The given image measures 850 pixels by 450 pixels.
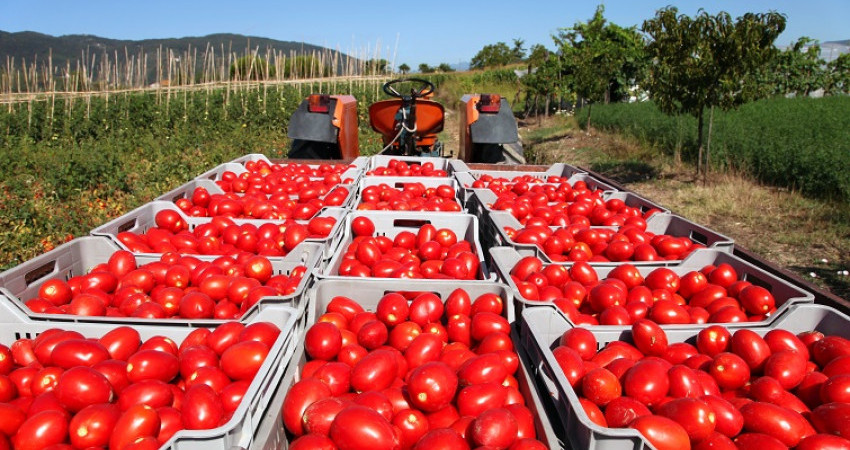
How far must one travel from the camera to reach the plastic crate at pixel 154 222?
336 centimetres

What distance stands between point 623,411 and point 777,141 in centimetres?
1193

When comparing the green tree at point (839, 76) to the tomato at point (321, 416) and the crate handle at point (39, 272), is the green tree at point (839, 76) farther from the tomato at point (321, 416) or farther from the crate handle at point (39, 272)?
the crate handle at point (39, 272)

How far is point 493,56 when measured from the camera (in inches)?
2066

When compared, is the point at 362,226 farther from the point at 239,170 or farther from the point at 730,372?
the point at 239,170

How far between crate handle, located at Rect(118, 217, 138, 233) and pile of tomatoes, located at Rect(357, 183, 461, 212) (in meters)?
1.66

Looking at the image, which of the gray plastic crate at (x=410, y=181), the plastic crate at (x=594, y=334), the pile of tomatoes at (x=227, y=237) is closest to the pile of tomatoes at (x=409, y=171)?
the gray plastic crate at (x=410, y=181)

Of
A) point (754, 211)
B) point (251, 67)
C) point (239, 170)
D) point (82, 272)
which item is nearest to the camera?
point (82, 272)

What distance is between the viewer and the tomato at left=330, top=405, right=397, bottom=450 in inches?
64.1

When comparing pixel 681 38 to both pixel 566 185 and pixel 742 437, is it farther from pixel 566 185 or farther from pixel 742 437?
pixel 742 437

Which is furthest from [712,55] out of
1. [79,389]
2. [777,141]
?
[79,389]

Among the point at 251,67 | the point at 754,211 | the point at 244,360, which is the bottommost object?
the point at 754,211

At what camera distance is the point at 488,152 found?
7613mm

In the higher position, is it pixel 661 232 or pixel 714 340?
pixel 661 232

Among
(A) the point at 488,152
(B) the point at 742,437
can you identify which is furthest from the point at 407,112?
(B) the point at 742,437
